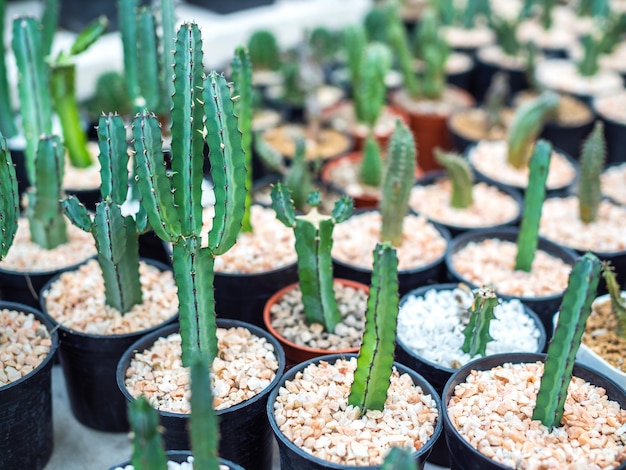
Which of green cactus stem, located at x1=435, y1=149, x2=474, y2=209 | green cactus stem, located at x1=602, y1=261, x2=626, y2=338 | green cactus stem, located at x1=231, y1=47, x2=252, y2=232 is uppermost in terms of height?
green cactus stem, located at x1=231, y1=47, x2=252, y2=232

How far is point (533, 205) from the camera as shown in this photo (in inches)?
112

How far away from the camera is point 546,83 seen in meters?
4.99

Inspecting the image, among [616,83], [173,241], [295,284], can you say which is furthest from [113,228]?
[616,83]

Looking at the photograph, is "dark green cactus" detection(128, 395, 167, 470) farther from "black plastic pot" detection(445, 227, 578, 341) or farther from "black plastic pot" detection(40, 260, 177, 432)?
"black plastic pot" detection(445, 227, 578, 341)

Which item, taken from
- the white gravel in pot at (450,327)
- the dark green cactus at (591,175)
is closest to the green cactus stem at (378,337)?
the white gravel in pot at (450,327)

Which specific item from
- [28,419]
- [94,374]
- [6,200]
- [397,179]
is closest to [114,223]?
[6,200]

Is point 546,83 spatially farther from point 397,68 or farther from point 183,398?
point 183,398

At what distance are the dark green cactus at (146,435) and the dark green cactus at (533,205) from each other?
1824 millimetres

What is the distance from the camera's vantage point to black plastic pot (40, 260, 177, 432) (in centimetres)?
247

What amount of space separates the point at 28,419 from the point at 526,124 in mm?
2785

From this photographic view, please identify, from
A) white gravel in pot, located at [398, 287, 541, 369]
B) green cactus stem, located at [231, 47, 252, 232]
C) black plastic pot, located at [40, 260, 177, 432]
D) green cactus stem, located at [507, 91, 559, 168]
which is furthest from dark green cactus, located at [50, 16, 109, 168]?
green cactus stem, located at [507, 91, 559, 168]

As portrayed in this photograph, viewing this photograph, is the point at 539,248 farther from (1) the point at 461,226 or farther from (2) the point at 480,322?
(2) the point at 480,322

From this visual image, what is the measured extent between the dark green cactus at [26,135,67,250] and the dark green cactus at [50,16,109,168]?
0.57 meters

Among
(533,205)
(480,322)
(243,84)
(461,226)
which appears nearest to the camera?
(480,322)
